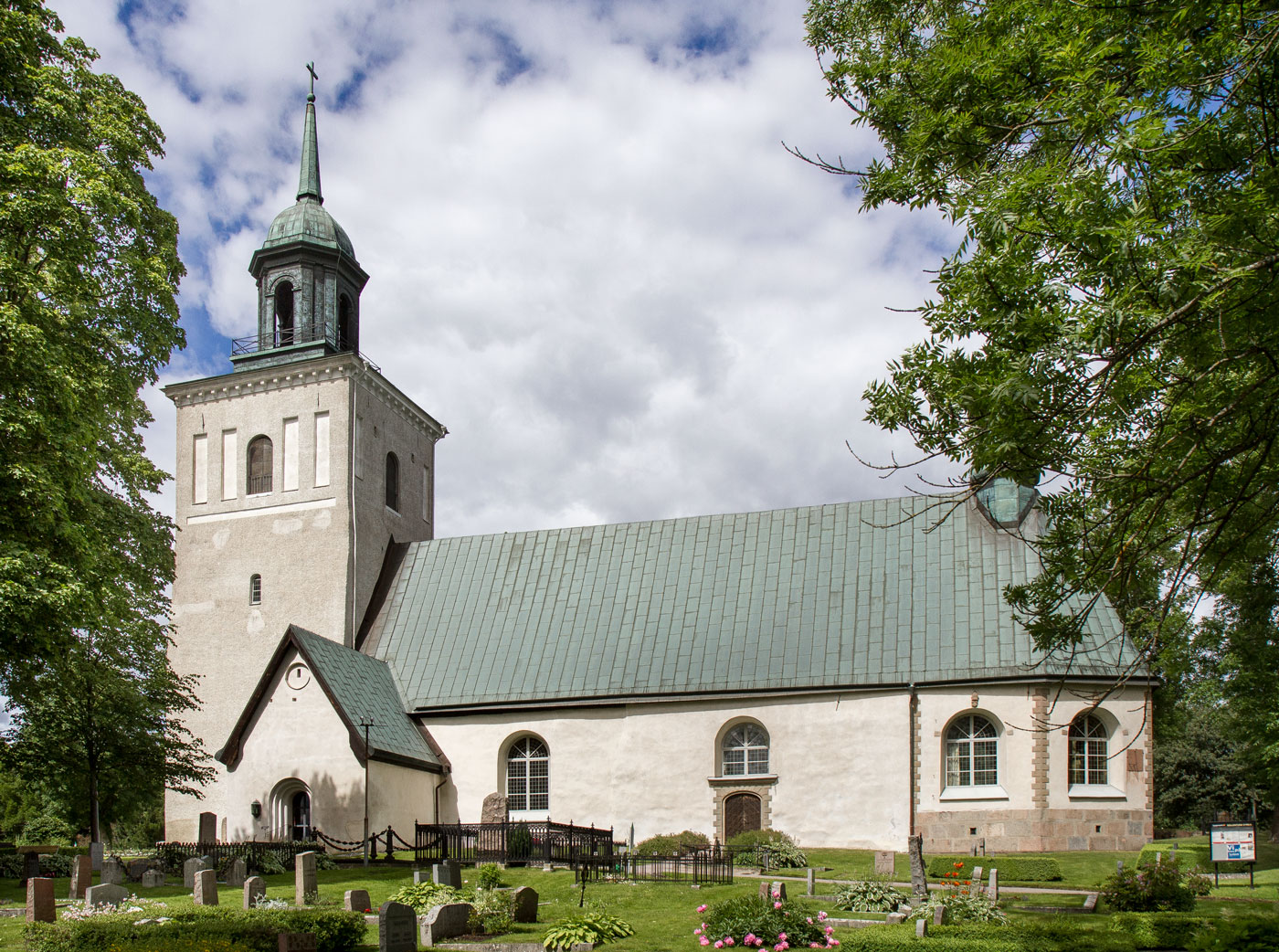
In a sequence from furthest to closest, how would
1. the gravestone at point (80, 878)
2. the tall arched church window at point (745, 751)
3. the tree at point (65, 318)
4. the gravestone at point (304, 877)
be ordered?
1. the tall arched church window at point (745, 751)
2. the gravestone at point (80, 878)
3. the gravestone at point (304, 877)
4. the tree at point (65, 318)

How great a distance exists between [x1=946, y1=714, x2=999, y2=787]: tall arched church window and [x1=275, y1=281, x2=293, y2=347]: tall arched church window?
69.1 ft

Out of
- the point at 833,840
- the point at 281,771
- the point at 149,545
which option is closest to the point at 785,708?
the point at 833,840

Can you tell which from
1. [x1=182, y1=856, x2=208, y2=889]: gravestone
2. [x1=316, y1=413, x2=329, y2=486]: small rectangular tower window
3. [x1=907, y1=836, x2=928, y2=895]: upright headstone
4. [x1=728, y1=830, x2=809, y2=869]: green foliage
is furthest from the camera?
[x1=316, y1=413, x2=329, y2=486]: small rectangular tower window

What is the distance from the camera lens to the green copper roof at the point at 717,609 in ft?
89.8

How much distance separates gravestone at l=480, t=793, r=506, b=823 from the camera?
92.0 ft

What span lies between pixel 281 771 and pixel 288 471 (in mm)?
9657

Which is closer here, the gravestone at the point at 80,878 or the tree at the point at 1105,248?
the tree at the point at 1105,248

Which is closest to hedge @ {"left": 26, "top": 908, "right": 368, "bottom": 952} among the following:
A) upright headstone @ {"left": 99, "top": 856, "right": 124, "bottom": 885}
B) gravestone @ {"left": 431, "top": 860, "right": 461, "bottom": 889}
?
gravestone @ {"left": 431, "top": 860, "right": 461, "bottom": 889}

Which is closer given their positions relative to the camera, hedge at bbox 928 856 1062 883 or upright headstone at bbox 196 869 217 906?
upright headstone at bbox 196 869 217 906

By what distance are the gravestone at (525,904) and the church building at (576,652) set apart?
31.9ft

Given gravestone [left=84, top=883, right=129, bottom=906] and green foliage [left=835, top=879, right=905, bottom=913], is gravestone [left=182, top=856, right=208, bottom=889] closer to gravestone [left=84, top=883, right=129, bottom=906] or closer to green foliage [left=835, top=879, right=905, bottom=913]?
gravestone [left=84, top=883, right=129, bottom=906]

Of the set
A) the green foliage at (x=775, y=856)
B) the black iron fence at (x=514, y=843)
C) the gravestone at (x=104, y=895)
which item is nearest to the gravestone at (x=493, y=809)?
the black iron fence at (x=514, y=843)

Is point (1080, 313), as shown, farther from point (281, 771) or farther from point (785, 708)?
point (281, 771)

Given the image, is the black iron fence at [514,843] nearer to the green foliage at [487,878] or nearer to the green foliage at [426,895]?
the green foliage at [487,878]
